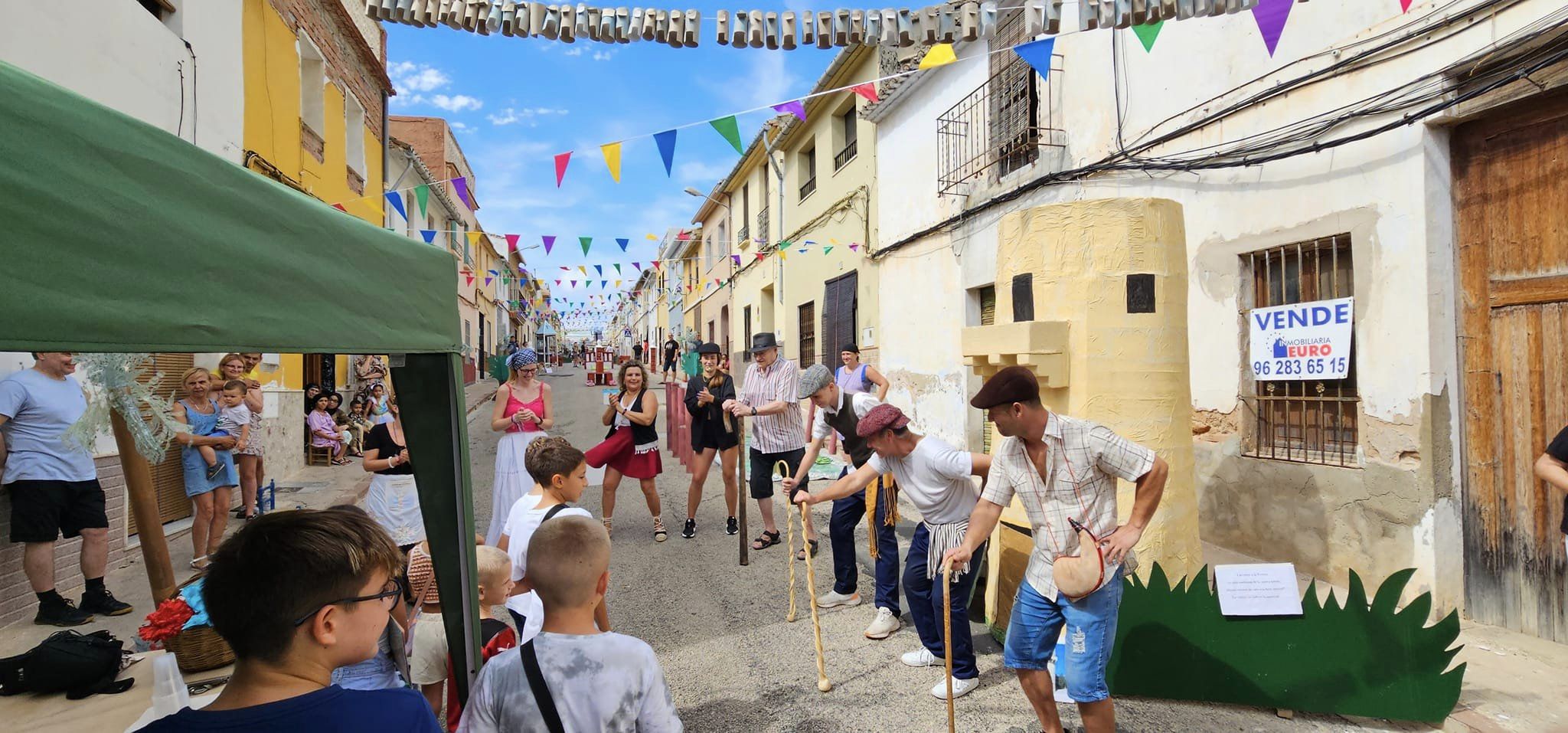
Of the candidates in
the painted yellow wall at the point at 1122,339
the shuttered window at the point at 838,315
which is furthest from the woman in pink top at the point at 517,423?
the shuttered window at the point at 838,315

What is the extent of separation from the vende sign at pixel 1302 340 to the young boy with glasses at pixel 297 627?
→ 575 centimetres

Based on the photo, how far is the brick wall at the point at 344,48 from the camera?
1001 cm

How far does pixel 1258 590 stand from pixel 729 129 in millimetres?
4958

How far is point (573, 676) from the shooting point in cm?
182

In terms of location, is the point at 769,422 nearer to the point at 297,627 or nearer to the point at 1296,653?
the point at 1296,653

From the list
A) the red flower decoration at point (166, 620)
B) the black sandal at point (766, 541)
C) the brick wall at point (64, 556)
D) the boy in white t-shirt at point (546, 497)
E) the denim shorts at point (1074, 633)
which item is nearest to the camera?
Answer: the denim shorts at point (1074, 633)

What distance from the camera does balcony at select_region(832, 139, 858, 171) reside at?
1362cm

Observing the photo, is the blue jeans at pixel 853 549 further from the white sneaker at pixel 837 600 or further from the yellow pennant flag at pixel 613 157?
the yellow pennant flag at pixel 613 157

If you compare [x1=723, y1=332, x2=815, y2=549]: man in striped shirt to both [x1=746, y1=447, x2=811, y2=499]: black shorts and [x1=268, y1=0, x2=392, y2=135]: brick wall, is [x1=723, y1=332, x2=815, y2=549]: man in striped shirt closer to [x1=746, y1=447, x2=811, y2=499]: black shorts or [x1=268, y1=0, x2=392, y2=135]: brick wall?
[x1=746, y1=447, x2=811, y2=499]: black shorts

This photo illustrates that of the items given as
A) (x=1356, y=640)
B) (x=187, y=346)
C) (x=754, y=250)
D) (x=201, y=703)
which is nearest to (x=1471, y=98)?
(x=1356, y=640)

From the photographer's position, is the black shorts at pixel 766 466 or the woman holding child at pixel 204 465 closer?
the woman holding child at pixel 204 465

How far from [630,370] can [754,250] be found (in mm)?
14464

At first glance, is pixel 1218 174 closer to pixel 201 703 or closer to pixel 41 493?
pixel 201 703

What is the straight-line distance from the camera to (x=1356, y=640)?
336cm
